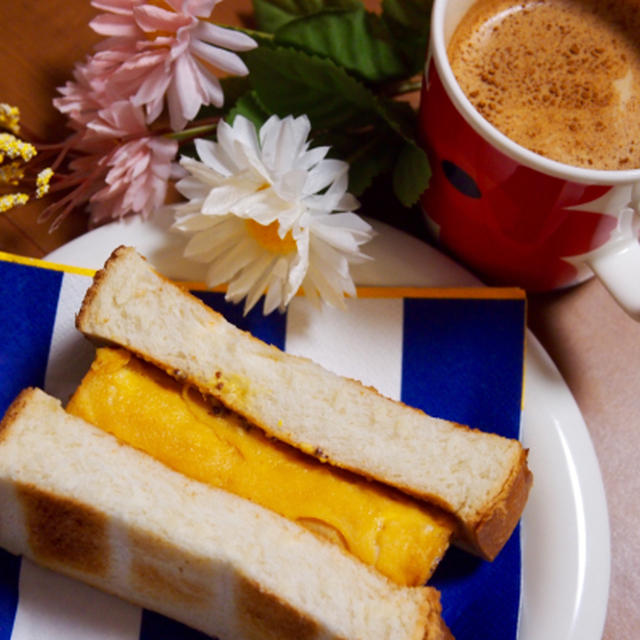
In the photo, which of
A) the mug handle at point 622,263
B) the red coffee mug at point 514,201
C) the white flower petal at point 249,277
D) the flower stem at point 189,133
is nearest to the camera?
the red coffee mug at point 514,201

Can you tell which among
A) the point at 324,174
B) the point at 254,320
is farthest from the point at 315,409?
the point at 324,174

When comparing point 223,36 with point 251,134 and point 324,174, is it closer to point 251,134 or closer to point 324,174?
point 251,134

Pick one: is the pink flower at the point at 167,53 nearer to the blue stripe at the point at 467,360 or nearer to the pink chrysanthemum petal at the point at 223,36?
the pink chrysanthemum petal at the point at 223,36

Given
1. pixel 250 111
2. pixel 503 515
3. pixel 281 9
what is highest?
pixel 281 9

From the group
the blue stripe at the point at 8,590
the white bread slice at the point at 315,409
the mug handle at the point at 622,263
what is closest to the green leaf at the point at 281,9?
the white bread slice at the point at 315,409

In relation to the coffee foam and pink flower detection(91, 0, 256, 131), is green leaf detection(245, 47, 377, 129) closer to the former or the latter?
pink flower detection(91, 0, 256, 131)

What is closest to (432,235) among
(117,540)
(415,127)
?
(415,127)
